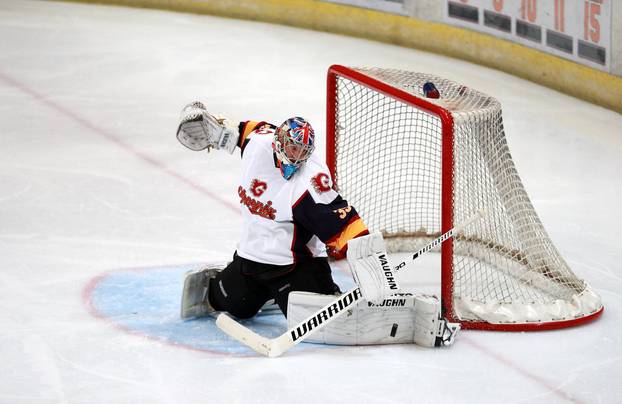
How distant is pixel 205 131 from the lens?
15.2 feet

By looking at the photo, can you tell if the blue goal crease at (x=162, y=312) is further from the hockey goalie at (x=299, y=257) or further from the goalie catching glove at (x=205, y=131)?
the goalie catching glove at (x=205, y=131)

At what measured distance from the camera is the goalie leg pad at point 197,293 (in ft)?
14.9

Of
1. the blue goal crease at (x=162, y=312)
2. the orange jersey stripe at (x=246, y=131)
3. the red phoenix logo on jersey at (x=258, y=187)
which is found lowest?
the blue goal crease at (x=162, y=312)

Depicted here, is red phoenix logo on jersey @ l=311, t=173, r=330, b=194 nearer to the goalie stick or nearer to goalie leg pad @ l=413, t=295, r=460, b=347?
the goalie stick

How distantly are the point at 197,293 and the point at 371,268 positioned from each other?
79 centimetres

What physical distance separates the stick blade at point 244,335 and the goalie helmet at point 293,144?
567 mm

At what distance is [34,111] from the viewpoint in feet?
24.5

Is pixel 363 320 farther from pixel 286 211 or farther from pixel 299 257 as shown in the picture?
pixel 286 211

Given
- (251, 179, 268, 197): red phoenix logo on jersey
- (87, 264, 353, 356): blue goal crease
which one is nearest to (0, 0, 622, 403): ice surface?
→ (87, 264, 353, 356): blue goal crease

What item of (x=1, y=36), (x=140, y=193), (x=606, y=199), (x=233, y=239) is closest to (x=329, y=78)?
(x=233, y=239)

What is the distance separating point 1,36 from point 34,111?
1.96m

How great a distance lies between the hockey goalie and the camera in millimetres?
4164

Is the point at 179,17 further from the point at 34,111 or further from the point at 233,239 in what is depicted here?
the point at 233,239

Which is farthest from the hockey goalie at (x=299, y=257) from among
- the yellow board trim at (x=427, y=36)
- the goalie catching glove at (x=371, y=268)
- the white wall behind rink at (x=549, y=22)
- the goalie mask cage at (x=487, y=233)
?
the yellow board trim at (x=427, y=36)
